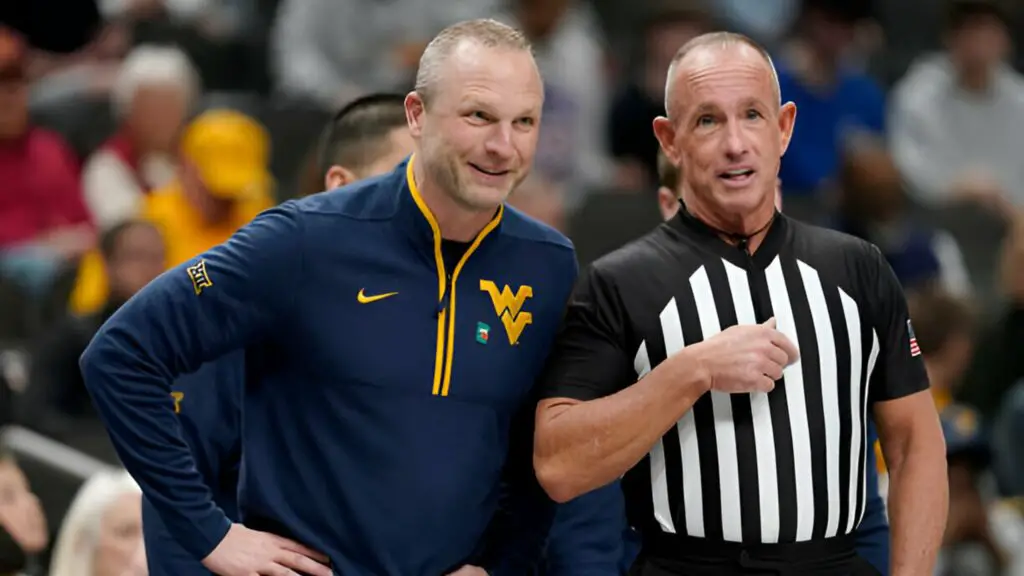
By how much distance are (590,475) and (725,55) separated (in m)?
0.85

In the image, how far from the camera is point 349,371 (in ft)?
11.5

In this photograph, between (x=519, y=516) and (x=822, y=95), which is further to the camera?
(x=822, y=95)

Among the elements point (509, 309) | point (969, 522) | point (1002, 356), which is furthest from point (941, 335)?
point (509, 309)

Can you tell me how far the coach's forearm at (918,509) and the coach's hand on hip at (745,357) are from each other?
0.39m

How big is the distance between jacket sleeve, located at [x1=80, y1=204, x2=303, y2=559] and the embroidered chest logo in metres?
0.40

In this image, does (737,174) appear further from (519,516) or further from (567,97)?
(567,97)

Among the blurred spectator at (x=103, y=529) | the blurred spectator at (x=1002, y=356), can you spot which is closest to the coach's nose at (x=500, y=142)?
the blurred spectator at (x=103, y=529)

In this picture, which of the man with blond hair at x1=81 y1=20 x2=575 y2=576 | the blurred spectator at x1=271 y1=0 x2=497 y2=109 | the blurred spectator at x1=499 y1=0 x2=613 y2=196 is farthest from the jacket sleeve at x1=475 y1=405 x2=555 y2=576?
the blurred spectator at x1=271 y1=0 x2=497 y2=109

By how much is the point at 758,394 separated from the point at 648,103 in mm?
5906

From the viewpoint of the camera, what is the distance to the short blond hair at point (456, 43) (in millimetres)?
3436

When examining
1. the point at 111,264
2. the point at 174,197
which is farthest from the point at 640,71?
the point at 111,264

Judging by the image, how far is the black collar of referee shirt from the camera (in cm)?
345

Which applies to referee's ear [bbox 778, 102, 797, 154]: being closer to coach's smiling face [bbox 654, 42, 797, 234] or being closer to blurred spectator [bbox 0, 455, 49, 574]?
coach's smiling face [bbox 654, 42, 797, 234]

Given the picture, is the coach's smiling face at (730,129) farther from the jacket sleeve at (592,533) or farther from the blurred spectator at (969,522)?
the blurred spectator at (969,522)
